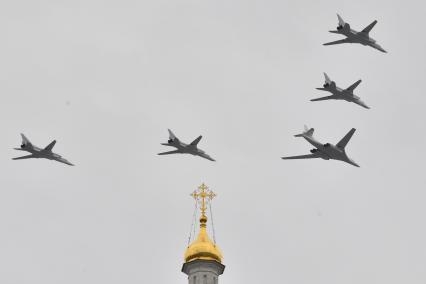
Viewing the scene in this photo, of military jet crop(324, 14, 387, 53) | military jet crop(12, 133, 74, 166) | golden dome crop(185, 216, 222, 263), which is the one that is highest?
golden dome crop(185, 216, 222, 263)

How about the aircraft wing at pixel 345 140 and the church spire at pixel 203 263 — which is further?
the church spire at pixel 203 263

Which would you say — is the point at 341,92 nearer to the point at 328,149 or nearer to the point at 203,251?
the point at 328,149

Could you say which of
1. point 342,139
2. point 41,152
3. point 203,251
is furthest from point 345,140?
point 203,251

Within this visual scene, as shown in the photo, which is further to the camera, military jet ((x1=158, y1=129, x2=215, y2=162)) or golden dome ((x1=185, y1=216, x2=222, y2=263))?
golden dome ((x1=185, y1=216, x2=222, y2=263))

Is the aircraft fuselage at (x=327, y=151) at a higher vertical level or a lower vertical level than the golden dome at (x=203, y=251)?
lower

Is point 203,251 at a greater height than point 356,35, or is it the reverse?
point 203,251

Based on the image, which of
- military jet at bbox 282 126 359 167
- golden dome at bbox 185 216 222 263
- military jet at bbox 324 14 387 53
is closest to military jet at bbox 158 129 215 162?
military jet at bbox 282 126 359 167

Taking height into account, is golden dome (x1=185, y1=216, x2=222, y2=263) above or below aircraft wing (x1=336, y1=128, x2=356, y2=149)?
above

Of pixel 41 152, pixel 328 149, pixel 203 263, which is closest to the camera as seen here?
pixel 328 149

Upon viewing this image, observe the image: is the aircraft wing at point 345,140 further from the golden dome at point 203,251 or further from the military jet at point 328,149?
the golden dome at point 203,251

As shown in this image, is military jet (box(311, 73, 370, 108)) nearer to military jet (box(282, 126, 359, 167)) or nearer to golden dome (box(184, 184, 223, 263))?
military jet (box(282, 126, 359, 167))

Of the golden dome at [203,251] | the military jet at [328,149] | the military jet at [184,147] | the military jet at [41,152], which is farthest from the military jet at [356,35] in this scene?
the golden dome at [203,251]

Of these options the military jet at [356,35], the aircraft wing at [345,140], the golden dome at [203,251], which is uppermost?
the golden dome at [203,251]

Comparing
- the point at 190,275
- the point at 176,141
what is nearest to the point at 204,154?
the point at 176,141
